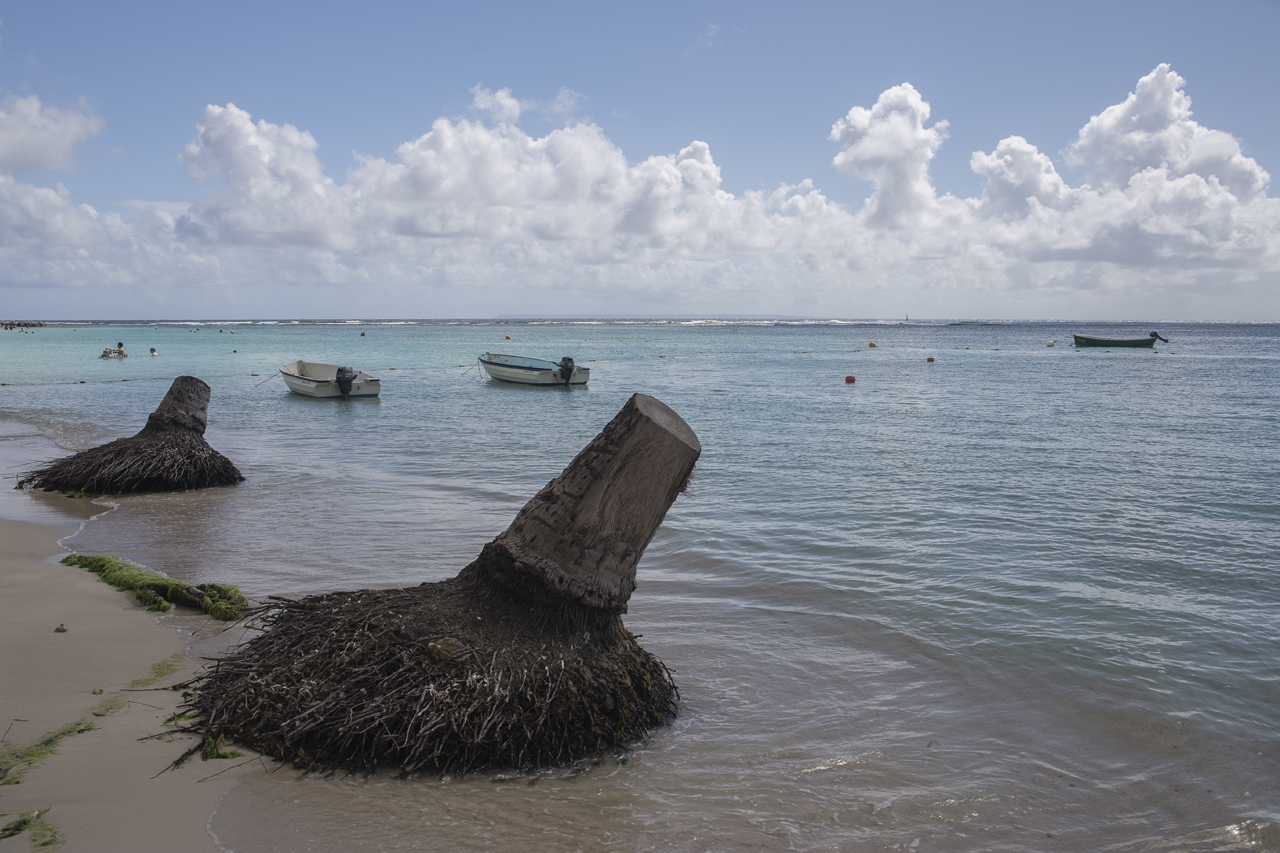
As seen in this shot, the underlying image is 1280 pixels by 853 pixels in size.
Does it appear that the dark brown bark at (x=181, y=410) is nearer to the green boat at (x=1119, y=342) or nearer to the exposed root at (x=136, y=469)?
the exposed root at (x=136, y=469)

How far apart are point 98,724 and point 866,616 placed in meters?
5.67

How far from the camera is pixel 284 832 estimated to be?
3.58 meters

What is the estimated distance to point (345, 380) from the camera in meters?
28.9

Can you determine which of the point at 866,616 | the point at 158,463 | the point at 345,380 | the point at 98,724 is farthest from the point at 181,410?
the point at 345,380

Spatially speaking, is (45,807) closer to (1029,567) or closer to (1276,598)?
(1029,567)

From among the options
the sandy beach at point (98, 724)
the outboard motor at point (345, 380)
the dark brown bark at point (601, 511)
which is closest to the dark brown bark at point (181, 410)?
the sandy beach at point (98, 724)

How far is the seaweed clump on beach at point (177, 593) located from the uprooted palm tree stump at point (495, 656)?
1.58 metres

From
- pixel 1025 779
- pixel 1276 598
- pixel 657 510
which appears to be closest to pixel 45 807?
pixel 657 510

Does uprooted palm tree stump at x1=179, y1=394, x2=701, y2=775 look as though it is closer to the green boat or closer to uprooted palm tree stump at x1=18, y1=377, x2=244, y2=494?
uprooted palm tree stump at x1=18, y1=377, x2=244, y2=494

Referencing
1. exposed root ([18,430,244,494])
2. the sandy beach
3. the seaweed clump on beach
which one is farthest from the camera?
exposed root ([18,430,244,494])

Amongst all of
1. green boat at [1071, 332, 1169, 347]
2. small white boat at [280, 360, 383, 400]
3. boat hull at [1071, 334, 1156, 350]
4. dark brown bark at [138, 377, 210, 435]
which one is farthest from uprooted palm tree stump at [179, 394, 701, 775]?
boat hull at [1071, 334, 1156, 350]

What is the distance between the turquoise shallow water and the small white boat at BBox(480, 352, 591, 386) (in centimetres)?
1546

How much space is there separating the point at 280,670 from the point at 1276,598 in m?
8.64

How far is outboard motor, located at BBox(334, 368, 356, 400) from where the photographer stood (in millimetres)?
28906
